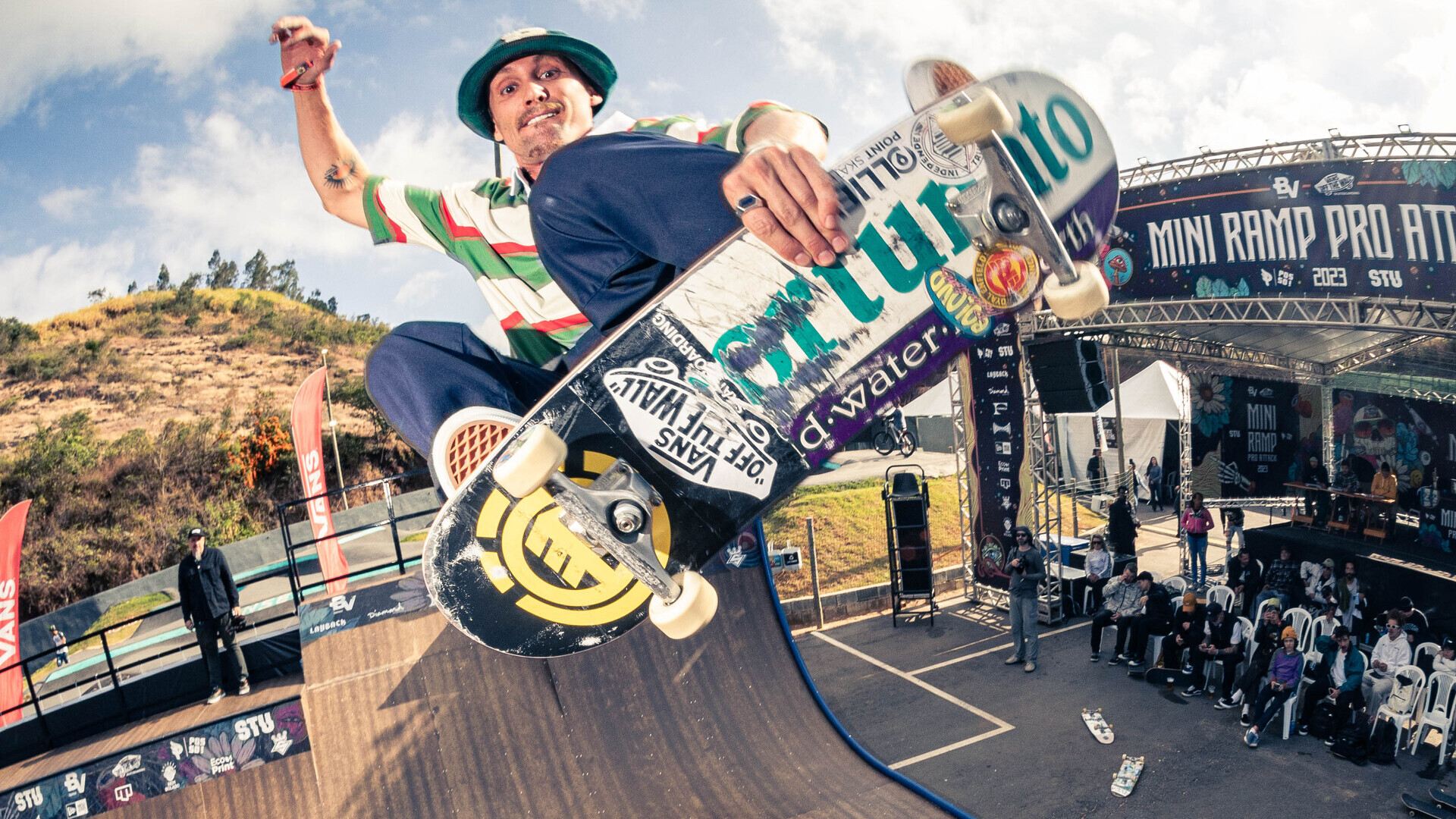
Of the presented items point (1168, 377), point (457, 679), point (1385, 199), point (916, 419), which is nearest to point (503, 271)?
point (457, 679)

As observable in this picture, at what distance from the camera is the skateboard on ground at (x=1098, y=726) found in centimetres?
760

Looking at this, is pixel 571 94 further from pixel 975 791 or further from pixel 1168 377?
pixel 1168 377

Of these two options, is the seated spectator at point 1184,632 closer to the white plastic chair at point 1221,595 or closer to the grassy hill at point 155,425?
the white plastic chair at point 1221,595

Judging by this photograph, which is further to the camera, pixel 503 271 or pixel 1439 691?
pixel 1439 691

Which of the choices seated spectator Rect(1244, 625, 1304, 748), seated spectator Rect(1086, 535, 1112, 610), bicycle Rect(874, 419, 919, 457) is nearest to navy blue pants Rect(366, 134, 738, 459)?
seated spectator Rect(1244, 625, 1304, 748)

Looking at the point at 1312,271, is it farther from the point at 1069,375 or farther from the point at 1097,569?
the point at 1097,569

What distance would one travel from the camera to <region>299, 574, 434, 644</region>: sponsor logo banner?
5863 millimetres

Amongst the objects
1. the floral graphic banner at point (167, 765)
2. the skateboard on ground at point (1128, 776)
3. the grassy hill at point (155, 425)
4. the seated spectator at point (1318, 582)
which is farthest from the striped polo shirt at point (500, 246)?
the grassy hill at point (155, 425)

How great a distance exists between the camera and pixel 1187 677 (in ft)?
29.1

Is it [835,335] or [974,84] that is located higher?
[974,84]

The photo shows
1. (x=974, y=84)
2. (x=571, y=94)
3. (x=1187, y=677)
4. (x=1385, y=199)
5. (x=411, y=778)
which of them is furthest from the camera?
(x=1187, y=677)

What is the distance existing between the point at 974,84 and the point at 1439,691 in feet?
26.6

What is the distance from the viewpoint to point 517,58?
2916mm

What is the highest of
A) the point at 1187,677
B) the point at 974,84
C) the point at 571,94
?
the point at 571,94
